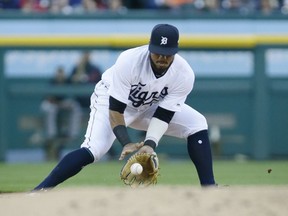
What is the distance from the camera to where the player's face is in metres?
7.76

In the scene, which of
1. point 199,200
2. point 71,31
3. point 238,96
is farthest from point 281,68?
point 199,200

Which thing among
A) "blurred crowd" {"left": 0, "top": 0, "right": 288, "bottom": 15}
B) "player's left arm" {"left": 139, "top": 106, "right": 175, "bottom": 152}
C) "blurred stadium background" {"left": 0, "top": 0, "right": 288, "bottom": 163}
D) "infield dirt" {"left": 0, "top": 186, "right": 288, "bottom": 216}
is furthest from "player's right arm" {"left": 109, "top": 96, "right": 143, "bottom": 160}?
"blurred crowd" {"left": 0, "top": 0, "right": 288, "bottom": 15}

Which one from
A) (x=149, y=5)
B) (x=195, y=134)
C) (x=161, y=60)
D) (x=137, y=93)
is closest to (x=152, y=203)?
(x=161, y=60)

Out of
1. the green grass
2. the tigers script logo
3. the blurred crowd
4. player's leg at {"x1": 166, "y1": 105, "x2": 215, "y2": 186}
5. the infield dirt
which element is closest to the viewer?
the infield dirt

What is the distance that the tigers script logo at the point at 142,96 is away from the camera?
7.99 m

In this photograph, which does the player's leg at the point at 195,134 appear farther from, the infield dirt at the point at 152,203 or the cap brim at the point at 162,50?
the infield dirt at the point at 152,203

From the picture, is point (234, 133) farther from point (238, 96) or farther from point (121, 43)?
point (121, 43)

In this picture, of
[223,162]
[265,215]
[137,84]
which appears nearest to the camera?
[265,215]

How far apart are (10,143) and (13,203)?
8117 millimetres

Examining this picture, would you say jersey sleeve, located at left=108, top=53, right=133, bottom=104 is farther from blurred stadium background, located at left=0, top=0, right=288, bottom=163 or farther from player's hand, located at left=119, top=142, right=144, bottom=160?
blurred stadium background, located at left=0, top=0, right=288, bottom=163

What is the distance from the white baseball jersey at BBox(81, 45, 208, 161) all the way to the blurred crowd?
23.2 ft

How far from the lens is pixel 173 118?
8281 mm

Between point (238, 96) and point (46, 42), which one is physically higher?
point (46, 42)

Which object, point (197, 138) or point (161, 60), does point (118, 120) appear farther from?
point (197, 138)
